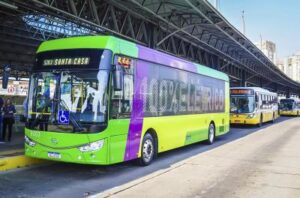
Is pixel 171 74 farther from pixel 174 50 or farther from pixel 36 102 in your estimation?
pixel 174 50

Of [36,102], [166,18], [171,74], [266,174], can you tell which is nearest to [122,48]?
[36,102]

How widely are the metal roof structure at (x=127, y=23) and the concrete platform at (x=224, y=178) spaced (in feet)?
20.9

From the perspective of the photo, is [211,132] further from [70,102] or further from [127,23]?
[70,102]

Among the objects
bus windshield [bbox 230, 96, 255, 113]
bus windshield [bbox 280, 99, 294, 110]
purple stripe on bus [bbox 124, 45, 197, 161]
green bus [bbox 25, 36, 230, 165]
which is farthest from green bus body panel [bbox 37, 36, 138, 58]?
bus windshield [bbox 280, 99, 294, 110]

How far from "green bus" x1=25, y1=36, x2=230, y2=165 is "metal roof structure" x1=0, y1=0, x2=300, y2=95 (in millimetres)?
3437

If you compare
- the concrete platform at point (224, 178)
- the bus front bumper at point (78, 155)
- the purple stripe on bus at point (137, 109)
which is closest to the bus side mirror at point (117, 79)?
the purple stripe on bus at point (137, 109)

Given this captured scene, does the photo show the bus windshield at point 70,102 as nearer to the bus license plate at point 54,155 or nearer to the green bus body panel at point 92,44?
the bus license plate at point 54,155

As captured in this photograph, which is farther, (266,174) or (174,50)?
(174,50)

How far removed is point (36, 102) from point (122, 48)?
2268 millimetres

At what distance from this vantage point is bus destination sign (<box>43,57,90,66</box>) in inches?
354

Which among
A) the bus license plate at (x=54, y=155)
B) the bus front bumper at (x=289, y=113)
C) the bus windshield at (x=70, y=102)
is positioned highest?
the bus windshield at (x=70, y=102)

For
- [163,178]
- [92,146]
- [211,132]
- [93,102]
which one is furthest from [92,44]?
[211,132]

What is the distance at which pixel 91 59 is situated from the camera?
8.95m

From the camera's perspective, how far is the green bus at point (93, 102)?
867cm
